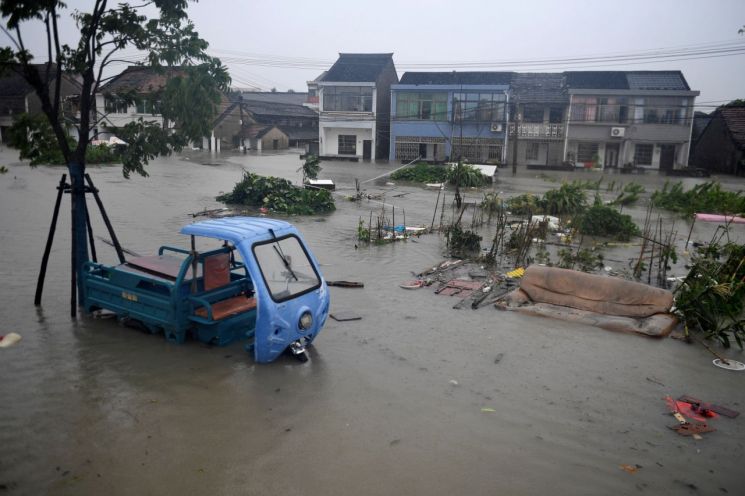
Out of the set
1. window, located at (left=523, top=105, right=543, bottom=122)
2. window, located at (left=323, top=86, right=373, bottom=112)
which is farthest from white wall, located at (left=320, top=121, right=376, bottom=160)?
window, located at (left=523, top=105, right=543, bottom=122)

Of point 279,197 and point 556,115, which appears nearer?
point 279,197

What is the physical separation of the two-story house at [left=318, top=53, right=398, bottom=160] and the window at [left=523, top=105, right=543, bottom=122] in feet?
37.7

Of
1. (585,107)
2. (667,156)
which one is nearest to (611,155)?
(667,156)

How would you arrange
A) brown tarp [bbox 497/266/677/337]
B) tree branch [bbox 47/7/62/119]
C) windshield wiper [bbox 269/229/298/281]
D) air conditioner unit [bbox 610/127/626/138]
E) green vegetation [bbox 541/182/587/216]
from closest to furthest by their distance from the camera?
windshield wiper [bbox 269/229/298/281]
tree branch [bbox 47/7/62/119]
brown tarp [bbox 497/266/677/337]
green vegetation [bbox 541/182/587/216]
air conditioner unit [bbox 610/127/626/138]

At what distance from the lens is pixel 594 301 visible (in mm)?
9211

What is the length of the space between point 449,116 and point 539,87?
725 cm

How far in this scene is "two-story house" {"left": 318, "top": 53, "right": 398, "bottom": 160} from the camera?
4531cm

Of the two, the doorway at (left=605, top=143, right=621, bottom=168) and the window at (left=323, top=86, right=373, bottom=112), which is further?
the window at (left=323, top=86, right=373, bottom=112)

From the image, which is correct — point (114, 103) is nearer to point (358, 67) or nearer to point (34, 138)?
point (34, 138)

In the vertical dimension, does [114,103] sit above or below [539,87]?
below

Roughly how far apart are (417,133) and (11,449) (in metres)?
41.0

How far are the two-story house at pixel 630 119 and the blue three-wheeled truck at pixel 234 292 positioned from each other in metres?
37.3

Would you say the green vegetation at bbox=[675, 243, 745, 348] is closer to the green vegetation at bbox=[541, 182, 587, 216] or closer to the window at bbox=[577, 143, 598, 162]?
the green vegetation at bbox=[541, 182, 587, 216]

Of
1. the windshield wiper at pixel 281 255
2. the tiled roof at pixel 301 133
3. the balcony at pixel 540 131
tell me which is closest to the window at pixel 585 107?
the balcony at pixel 540 131
